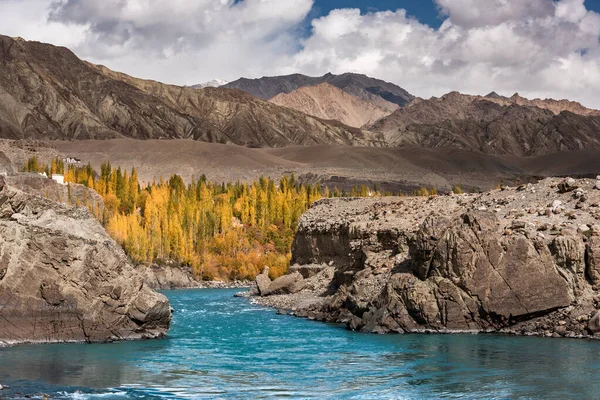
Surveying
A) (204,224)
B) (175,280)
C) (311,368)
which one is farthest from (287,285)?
(204,224)

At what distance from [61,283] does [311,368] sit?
12.6 meters

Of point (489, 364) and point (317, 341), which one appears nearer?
point (489, 364)

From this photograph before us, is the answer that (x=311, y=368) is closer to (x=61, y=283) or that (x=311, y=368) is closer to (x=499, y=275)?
(x=61, y=283)

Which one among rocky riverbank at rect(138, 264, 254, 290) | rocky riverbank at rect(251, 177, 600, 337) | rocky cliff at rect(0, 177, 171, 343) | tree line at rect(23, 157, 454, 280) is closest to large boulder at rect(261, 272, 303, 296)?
rocky riverbank at rect(251, 177, 600, 337)

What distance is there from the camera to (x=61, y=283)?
121ft

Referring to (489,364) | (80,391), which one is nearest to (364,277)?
(489,364)

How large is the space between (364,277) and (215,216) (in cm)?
8881

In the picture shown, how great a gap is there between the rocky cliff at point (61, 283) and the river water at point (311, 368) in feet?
4.05

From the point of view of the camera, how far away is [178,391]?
27.6 metres

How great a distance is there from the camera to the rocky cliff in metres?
36.2

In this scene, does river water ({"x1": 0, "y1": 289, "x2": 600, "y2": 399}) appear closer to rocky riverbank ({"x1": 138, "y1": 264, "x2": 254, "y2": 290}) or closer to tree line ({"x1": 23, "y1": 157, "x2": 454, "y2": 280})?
tree line ({"x1": 23, "y1": 157, "x2": 454, "y2": 280})

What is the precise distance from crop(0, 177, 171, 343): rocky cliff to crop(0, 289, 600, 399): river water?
4.05ft

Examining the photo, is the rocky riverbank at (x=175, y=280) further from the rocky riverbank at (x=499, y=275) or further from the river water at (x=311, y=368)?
the river water at (x=311, y=368)

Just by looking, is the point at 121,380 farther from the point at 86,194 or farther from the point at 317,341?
the point at 86,194
